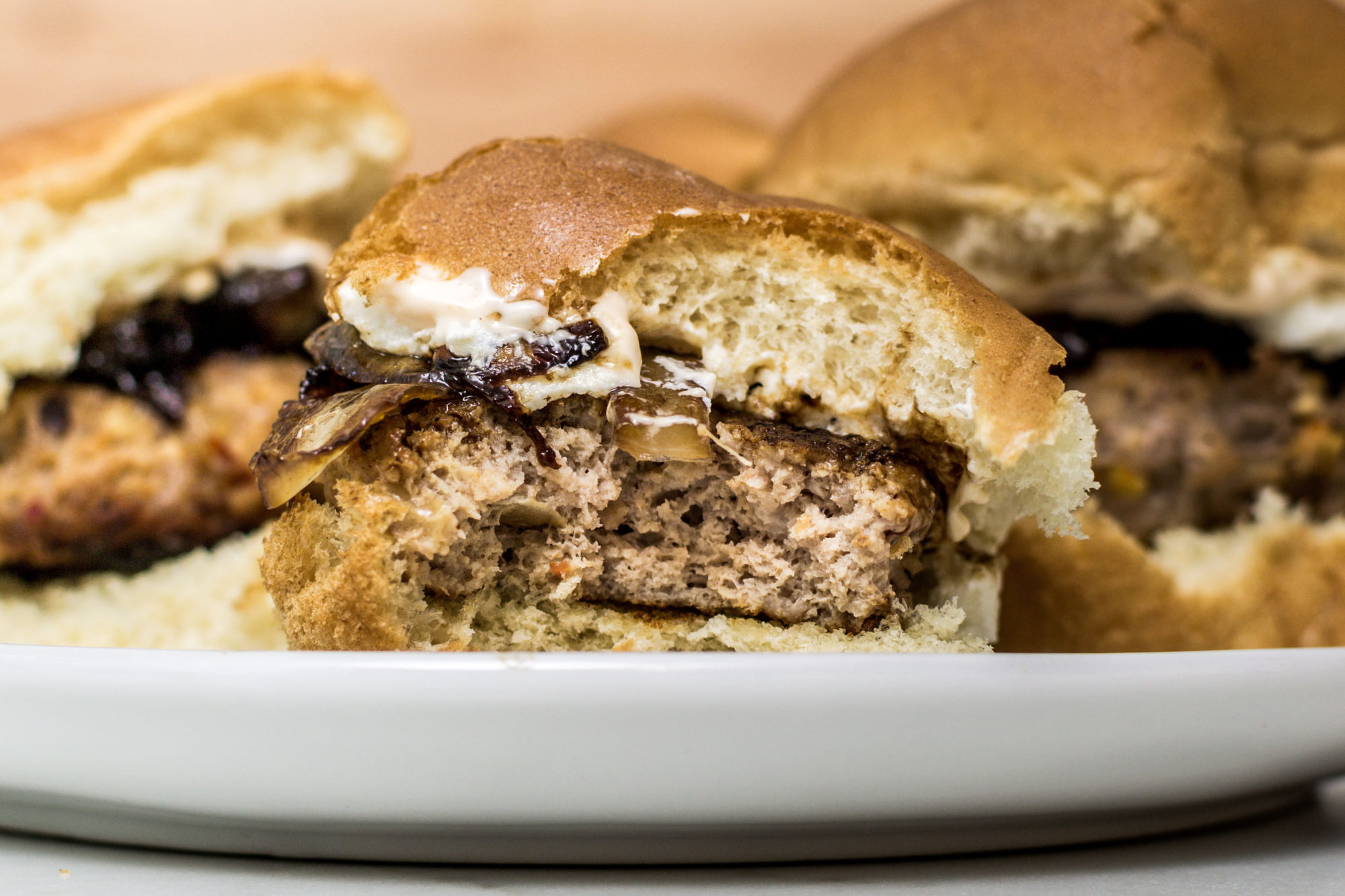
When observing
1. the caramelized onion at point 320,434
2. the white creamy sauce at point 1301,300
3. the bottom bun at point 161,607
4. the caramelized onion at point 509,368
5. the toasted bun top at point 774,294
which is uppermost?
the white creamy sauce at point 1301,300

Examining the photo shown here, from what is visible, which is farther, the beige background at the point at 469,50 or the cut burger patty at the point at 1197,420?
the beige background at the point at 469,50

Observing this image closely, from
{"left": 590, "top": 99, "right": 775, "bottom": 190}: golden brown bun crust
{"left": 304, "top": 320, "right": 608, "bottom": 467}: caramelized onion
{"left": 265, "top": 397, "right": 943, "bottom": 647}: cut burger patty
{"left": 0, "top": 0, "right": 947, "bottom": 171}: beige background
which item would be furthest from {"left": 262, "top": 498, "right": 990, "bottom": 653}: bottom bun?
{"left": 0, "top": 0, "right": 947, "bottom": 171}: beige background

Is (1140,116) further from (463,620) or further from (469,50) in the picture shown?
(469,50)

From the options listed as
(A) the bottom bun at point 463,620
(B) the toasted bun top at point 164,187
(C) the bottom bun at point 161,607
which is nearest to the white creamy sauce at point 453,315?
(A) the bottom bun at point 463,620

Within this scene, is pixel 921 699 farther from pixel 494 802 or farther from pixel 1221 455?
pixel 1221 455

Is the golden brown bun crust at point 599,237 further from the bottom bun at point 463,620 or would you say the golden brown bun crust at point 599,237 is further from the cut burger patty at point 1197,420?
the cut burger patty at point 1197,420

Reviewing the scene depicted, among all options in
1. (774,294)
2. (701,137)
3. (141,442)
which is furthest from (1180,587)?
(701,137)

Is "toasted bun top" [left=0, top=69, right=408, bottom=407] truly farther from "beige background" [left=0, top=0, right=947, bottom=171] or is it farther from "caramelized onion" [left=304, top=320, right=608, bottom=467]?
"beige background" [left=0, top=0, right=947, bottom=171]
